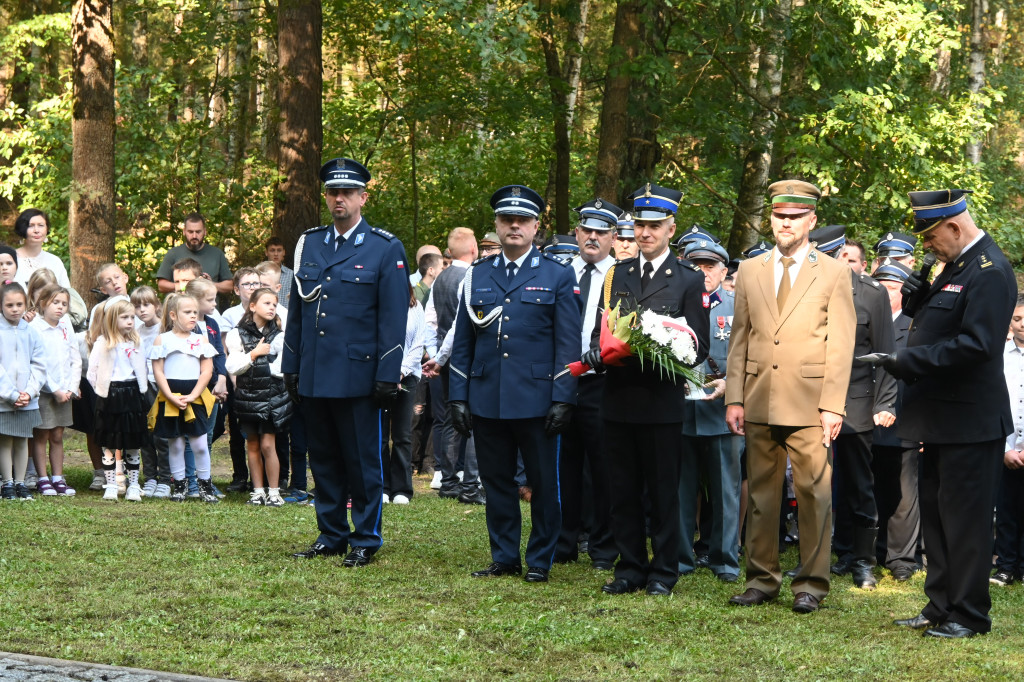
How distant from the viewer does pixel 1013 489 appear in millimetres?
8953

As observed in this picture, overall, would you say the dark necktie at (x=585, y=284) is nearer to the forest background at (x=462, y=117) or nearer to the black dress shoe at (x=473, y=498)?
the black dress shoe at (x=473, y=498)

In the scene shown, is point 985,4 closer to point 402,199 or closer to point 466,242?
point 402,199

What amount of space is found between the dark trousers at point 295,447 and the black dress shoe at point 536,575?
13.2 feet

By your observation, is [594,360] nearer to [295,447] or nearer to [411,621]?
[411,621]

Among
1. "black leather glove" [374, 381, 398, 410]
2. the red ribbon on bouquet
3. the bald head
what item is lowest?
"black leather glove" [374, 381, 398, 410]

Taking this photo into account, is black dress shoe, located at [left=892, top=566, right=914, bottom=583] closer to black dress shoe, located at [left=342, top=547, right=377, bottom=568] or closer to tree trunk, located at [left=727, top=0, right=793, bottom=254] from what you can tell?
black dress shoe, located at [left=342, top=547, right=377, bottom=568]

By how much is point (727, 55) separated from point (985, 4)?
9691mm

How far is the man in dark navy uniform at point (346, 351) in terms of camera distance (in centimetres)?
785

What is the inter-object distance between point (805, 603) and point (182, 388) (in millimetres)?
6068

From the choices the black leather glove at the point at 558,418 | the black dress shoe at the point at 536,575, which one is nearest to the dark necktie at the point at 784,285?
the black leather glove at the point at 558,418

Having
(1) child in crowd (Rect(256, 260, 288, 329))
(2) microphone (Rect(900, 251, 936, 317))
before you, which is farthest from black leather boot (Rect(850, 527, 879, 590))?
(1) child in crowd (Rect(256, 260, 288, 329))

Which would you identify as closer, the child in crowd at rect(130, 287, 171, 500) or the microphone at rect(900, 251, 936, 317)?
the microphone at rect(900, 251, 936, 317)

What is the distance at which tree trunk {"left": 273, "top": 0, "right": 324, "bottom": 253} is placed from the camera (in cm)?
1557

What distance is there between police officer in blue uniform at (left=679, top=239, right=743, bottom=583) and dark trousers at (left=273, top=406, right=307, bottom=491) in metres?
4.12
